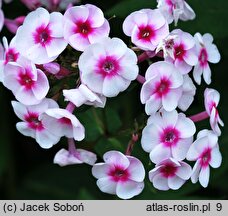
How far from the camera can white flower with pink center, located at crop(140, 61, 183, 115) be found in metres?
1.92

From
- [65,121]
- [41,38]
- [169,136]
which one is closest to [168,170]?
[169,136]

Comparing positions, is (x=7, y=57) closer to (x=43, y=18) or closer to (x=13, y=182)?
(x=43, y=18)

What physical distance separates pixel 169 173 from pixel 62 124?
0.36m

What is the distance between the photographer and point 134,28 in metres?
1.96

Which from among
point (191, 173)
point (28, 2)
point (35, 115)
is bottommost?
point (191, 173)

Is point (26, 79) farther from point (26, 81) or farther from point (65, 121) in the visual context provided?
point (65, 121)

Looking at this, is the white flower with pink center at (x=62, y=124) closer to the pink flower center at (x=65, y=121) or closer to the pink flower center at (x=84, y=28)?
the pink flower center at (x=65, y=121)

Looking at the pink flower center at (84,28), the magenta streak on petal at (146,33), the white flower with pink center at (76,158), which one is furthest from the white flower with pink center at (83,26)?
the white flower with pink center at (76,158)

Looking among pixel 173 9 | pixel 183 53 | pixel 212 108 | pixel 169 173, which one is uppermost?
pixel 173 9

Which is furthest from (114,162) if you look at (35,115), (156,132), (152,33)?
(152,33)

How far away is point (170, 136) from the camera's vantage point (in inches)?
76.6

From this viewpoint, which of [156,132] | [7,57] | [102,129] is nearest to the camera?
[156,132]

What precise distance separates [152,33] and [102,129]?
538 mm

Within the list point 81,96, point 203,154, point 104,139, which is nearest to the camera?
point 81,96
